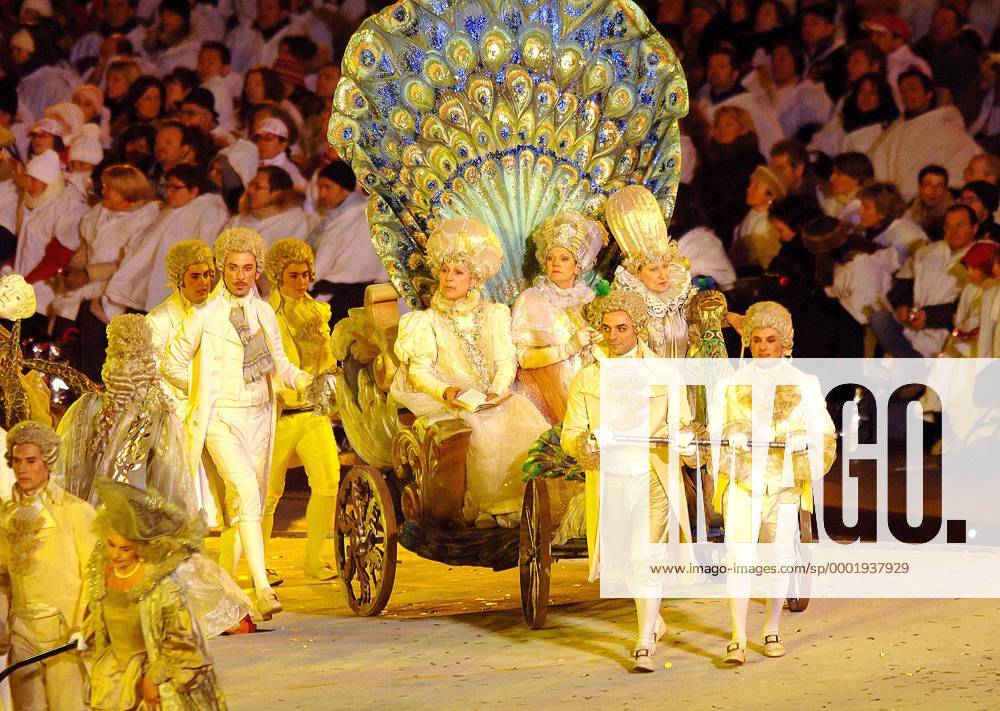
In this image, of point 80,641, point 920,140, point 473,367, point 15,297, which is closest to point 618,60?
point 473,367

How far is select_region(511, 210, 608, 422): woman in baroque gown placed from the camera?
921cm

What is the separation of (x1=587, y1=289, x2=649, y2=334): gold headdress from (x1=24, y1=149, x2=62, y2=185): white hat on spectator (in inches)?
308

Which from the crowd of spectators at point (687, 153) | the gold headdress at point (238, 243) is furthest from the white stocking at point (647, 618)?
the crowd of spectators at point (687, 153)

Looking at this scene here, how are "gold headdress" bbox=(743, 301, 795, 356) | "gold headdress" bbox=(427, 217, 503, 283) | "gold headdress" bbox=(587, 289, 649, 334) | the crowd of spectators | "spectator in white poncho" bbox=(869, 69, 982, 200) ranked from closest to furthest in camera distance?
1. "gold headdress" bbox=(743, 301, 795, 356)
2. "gold headdress" bbox=(587, 289, 649, 334)
3. "gold headdress" bbox=(427, 217, 503, 283)
4. the crowd of spectators
5. "spectator in white poncho" bbox=(869, 69, 982, 200)

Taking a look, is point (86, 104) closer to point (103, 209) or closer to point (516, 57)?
point (103, 209)

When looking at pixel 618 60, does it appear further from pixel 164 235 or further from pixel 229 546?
pixel 164 235

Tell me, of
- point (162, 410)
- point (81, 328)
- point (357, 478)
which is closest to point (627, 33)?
point (357, 478)

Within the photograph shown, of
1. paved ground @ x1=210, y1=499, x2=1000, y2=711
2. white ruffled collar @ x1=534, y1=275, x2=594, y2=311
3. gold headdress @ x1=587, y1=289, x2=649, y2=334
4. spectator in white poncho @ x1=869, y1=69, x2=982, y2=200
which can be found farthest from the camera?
spectator in white poncho @ x1=869, y1=69, x2=982, y2=200

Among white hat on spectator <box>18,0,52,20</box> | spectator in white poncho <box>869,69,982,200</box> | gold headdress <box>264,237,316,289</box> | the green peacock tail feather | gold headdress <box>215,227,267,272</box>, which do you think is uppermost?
Result: white hat on spectator <box>18,0,52,20</box>

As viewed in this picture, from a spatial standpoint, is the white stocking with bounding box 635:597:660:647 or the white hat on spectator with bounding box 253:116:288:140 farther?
the white hat on spectator with bounding box 253:116:288:140

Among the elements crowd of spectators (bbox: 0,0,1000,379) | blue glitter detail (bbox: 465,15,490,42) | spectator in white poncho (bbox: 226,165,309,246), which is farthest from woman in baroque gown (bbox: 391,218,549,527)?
spectator in white poncho (bbox: 226,165,309,246)

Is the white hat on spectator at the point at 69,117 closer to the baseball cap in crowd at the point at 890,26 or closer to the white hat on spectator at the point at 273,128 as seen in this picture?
the white hat on spectator at the point at 273,128

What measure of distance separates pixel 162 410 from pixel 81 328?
22.3 ft

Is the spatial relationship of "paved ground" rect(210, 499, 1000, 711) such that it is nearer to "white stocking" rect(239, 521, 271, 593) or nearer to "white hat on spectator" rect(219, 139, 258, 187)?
"white stocking" rect(239, 521, 271, 593)
